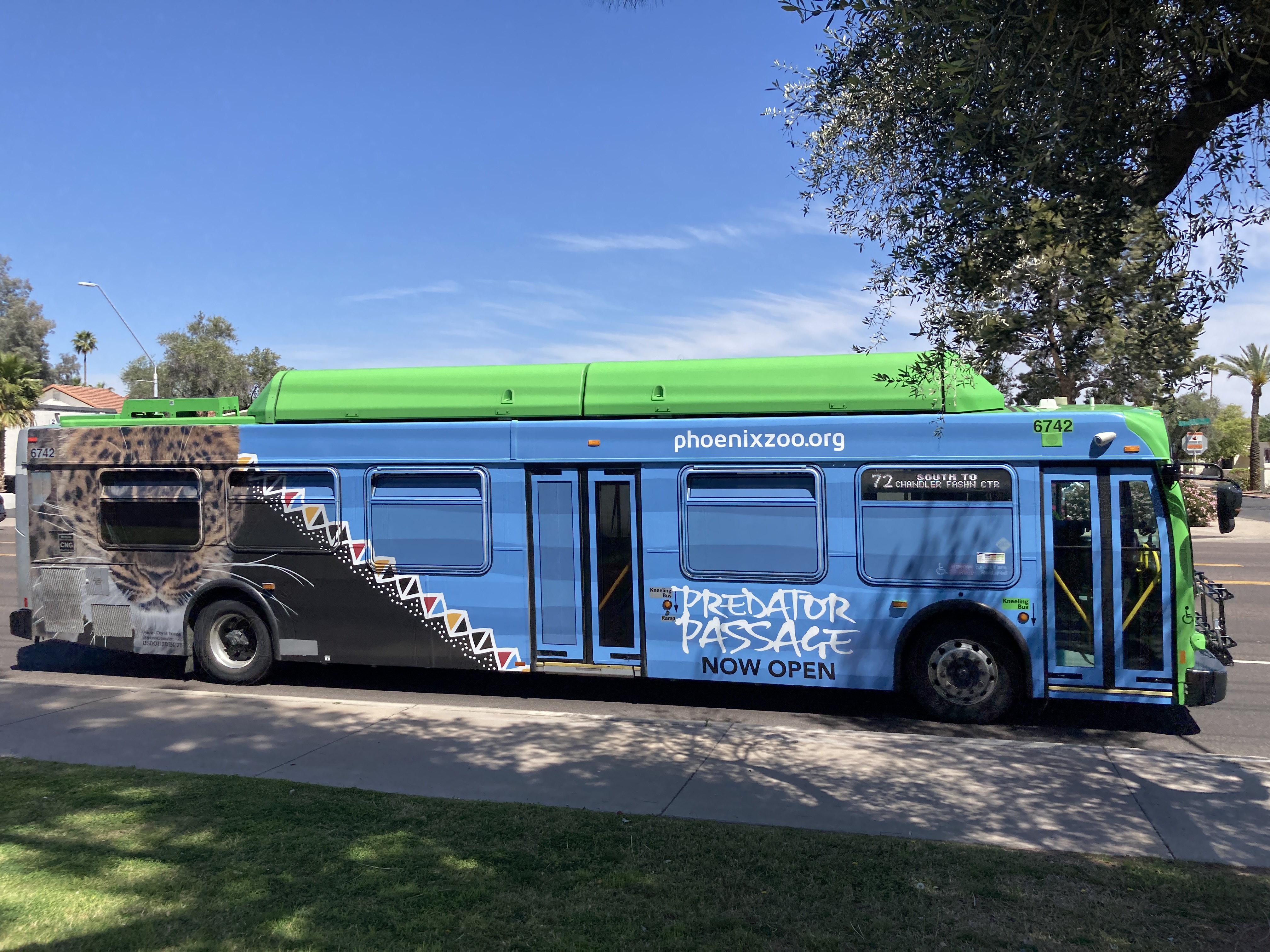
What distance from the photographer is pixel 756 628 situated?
8.61 metres

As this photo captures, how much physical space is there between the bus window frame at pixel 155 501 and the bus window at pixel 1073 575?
324 inches

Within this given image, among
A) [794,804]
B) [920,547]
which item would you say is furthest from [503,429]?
[794,804]

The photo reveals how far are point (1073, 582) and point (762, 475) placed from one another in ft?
8.95

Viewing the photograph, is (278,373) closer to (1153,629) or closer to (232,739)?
(232,739)

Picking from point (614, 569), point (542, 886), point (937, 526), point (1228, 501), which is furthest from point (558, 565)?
point (1228, 501)

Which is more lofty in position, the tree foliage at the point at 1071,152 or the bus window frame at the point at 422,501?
the tree foliage at the point at 1071,152

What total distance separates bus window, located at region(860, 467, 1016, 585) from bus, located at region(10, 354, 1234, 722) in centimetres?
2

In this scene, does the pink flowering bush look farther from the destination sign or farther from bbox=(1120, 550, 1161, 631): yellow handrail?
the destination sign

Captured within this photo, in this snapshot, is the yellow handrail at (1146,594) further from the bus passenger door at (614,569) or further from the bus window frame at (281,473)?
the bus window frame at (281,473)

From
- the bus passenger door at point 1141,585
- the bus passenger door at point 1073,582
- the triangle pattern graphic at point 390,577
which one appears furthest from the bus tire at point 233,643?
the bus passenger door at point 1141,585

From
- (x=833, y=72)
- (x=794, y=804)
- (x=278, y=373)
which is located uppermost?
(x=833, y=72)

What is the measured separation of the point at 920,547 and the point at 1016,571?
792mm

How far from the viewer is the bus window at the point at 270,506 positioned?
966 centimetres

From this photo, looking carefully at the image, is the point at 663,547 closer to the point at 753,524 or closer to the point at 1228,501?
the point at 753,524
